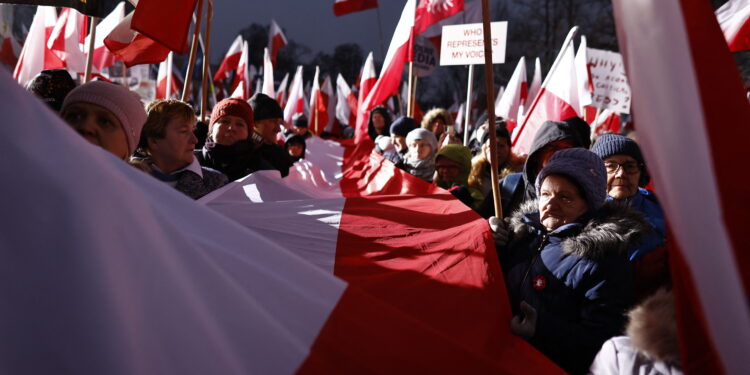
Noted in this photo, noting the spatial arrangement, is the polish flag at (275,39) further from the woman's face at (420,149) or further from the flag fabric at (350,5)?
the woman's face at (420,149)

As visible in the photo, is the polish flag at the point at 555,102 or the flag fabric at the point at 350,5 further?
the flag fabric at the point at 350,5

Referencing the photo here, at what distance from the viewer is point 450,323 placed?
2057mm

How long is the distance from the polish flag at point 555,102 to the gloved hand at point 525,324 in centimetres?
362

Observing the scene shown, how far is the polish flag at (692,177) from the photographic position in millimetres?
931

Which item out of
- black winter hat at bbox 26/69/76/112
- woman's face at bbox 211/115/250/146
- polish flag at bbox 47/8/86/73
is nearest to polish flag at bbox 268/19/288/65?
polish flag at bbox 47/8/86/73

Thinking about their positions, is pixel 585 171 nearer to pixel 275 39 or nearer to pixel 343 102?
pixel 275 39

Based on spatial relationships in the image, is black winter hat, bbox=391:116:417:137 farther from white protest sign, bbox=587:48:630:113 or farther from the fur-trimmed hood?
the fur-trimmed hood

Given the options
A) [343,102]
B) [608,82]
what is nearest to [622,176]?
[608,82]

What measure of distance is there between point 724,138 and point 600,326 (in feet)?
3.24

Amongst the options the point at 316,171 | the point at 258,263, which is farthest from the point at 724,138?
the point at 316,171

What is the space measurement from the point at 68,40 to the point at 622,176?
623cm

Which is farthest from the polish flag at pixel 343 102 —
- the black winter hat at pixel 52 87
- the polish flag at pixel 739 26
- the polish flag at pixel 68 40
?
the black winter hat at pixel 52 87

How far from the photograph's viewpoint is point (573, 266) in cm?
205

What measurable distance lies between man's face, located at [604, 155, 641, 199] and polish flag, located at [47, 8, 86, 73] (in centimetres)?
594
